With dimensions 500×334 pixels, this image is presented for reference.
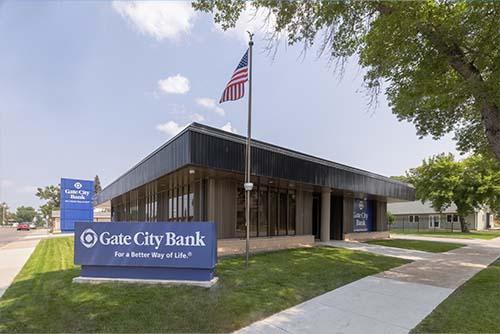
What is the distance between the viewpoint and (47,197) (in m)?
76.4

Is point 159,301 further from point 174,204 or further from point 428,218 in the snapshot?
point 428,218

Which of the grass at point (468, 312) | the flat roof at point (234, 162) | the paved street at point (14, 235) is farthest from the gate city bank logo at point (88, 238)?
the paved street at point (14, 235)

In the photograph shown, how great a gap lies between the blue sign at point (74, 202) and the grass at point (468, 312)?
32.4 metres

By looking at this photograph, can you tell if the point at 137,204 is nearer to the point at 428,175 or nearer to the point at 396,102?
the point at 396,102

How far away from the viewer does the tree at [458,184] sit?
30859 mm

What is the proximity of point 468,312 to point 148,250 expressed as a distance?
6583 millimetres

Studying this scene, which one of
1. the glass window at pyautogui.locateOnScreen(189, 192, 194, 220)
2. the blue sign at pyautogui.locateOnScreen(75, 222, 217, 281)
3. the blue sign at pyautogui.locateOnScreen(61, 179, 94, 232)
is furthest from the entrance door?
the blue sign at pyautogui.locateOnScreen(61, 179, 94, 232)

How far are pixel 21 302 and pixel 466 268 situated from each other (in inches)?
500

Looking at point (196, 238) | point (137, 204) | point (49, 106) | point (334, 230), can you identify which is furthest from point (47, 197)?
point (196, 238)

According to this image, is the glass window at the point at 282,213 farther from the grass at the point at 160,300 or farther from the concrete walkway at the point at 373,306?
the concrete walkway at the point at 373,306

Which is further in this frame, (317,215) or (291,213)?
(317,215)

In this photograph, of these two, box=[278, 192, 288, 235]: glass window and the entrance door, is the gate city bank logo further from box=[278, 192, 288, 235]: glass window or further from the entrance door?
the entrance door

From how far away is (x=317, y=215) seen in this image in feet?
58.2

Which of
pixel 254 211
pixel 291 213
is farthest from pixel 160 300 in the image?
pixel 291 213
